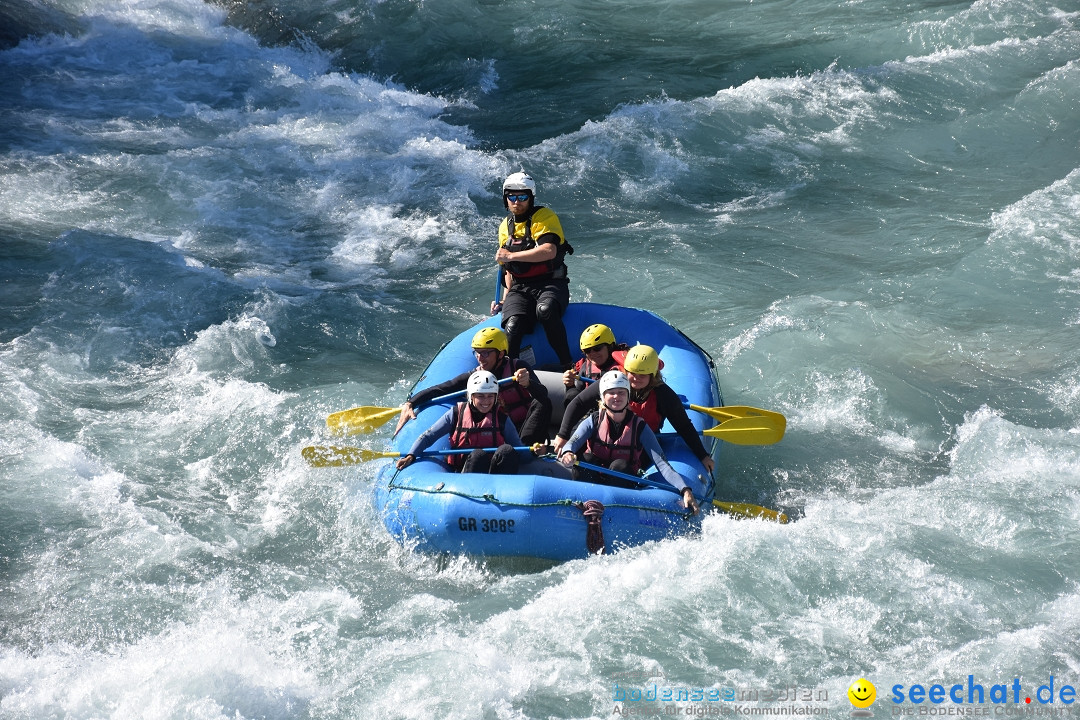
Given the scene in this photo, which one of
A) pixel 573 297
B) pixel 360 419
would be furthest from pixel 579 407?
pixel 573 297

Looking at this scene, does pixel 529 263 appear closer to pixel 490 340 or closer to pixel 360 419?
pixel 490 340

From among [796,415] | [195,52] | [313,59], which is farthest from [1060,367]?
[195,52]

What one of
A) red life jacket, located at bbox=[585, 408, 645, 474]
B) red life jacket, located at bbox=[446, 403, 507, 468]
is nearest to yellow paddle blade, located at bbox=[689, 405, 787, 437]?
red life jacket, located at bbox=[585, 408, 645, 474]

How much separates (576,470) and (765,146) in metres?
7.62

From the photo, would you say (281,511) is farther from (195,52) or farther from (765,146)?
(195,52)

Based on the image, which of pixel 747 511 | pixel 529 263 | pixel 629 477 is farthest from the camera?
pixel 529 263

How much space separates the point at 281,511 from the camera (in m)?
6.75

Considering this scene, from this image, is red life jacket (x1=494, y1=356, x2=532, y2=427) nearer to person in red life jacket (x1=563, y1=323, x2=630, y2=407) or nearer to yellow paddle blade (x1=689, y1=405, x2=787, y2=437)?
person in red life jacket (x1=563, y1=323, x2=630, y2=407)

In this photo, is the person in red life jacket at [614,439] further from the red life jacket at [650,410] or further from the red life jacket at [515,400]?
the red life jacket at [515,400]

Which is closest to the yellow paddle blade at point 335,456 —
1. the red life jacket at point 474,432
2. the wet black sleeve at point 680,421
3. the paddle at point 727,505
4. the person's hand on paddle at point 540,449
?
the red life jacket at point 474,432

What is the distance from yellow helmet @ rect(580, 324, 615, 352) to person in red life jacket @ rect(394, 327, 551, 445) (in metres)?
0.39

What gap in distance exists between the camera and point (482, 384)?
6246mm

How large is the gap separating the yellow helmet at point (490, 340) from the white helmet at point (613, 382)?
89cm

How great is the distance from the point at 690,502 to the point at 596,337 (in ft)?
4.46
